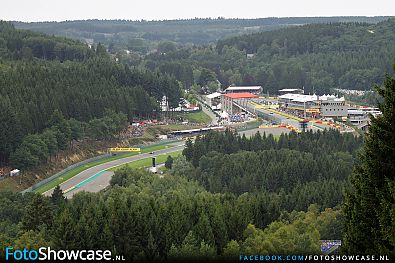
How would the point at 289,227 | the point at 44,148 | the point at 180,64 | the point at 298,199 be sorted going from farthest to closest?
the point at 180,64 < the point at 44,148 < the point at 298,199 < the point at 289,227

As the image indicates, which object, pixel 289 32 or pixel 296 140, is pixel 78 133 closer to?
pixel 296 140

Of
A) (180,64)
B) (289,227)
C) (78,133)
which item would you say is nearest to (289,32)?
(180,64)

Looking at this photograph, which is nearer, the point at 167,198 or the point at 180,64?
the point at 167,198

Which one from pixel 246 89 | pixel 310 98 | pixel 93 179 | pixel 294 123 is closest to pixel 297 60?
pixel 246 89

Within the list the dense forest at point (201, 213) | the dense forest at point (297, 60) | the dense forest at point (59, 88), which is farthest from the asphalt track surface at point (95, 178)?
the dense forest at point (297, 60)

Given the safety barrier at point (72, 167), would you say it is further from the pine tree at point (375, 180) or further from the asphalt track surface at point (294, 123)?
the pine tree at point (375, 180)

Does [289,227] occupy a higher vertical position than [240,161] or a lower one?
higher
